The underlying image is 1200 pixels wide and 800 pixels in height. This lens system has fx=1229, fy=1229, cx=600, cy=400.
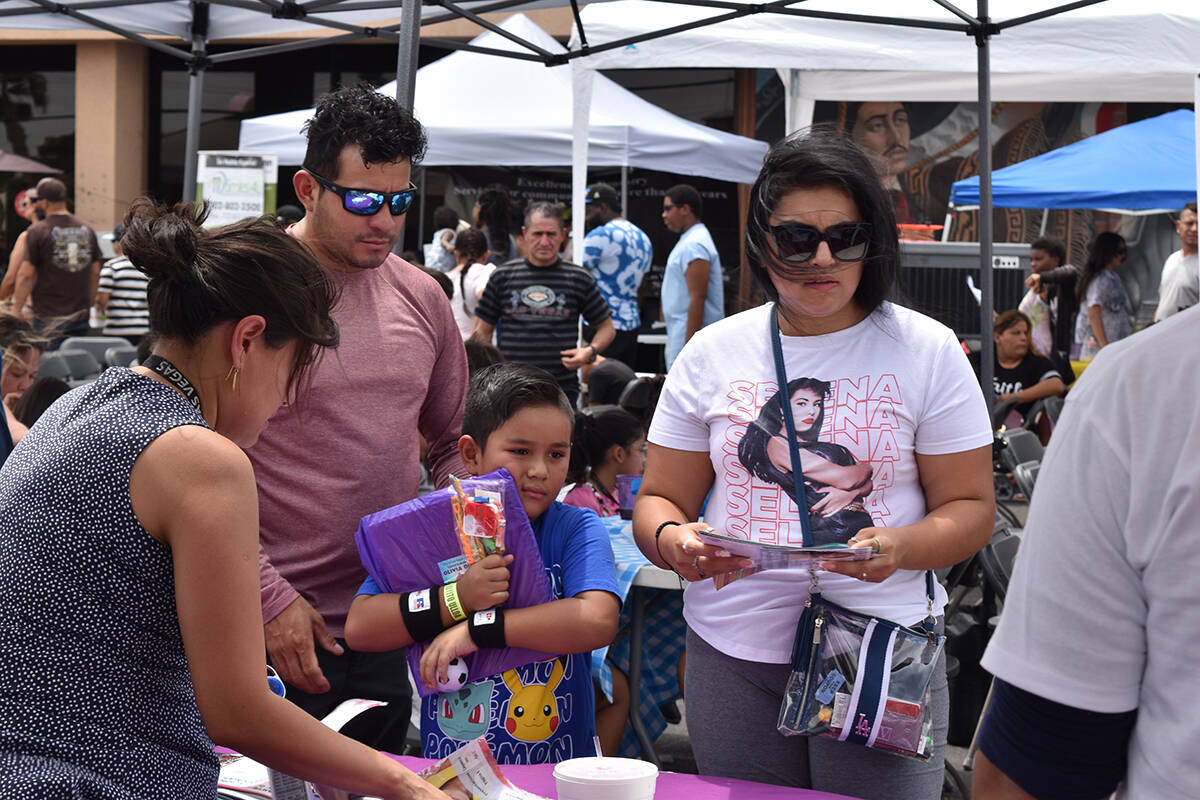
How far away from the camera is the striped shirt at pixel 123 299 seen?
29.0ft

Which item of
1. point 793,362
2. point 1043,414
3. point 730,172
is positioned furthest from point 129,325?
point 793,362

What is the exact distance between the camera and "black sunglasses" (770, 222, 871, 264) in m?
2.10

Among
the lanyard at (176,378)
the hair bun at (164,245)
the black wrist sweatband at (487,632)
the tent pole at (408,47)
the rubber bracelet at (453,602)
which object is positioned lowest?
the black wrist sweatband at (487,632)

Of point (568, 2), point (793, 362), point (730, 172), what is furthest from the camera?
point (730, 172)

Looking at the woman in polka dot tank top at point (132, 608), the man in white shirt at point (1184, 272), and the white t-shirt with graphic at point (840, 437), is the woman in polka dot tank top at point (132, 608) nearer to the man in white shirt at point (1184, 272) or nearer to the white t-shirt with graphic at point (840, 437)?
the white t-shirt with graphic at point (840, 437)

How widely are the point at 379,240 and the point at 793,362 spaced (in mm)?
897

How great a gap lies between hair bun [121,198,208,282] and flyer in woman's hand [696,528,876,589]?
2.83 ft

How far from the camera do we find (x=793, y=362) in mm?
2115

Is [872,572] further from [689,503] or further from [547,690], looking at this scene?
[547,690]

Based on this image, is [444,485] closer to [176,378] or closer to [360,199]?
[360,199]

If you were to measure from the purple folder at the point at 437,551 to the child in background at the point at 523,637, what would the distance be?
3 centimetres

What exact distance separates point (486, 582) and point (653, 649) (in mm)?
1709

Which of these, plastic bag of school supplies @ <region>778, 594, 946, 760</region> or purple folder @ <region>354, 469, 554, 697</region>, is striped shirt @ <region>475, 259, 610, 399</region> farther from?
plastic bag of school supplies @ <region>778, 594, 946, 760</region>

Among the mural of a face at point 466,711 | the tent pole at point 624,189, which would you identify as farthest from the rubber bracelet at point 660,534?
the tent pole at point 624,189
